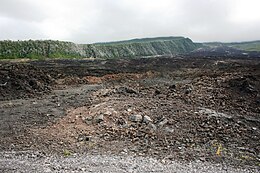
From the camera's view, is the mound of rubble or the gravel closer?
the gravel

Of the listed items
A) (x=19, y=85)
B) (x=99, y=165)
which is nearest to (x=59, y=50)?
(x=19, y=85)

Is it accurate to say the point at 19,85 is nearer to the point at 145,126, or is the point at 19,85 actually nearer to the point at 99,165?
the point at 145,126

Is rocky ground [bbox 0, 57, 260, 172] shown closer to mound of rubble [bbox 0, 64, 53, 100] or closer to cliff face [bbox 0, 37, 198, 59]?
mound of rubble [bbox 0, 64, 53, 100]

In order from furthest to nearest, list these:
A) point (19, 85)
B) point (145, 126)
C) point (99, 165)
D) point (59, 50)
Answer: point (59, 50) < point (19, 85) < point (145, 126) < point (99, 165)

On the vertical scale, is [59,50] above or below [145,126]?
above

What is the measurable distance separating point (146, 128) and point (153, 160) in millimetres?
2695

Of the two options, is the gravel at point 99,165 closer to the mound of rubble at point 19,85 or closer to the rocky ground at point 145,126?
the rocky ground at point 145,126

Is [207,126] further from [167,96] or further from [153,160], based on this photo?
[167,96]

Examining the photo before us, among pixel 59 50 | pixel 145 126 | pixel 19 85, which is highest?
pixel 59 50

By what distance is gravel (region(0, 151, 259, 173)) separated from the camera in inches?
369

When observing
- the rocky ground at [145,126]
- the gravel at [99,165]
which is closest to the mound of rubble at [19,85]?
the rocky ground at [145,126]

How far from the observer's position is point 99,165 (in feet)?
31.8

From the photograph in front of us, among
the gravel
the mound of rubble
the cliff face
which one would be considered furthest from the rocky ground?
the cliff face

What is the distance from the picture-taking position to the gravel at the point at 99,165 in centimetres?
938
